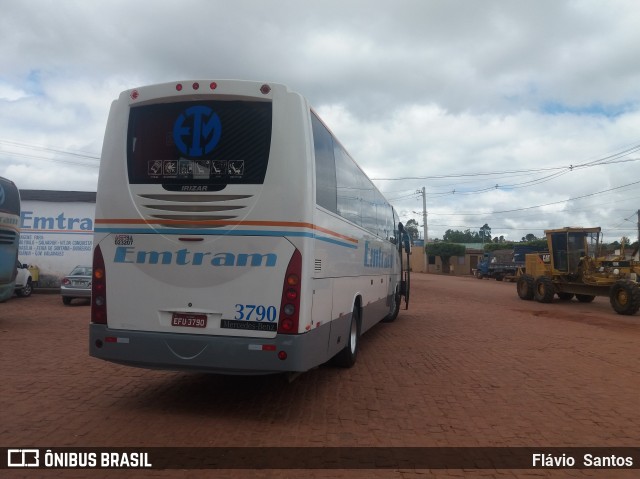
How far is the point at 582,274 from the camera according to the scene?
19.6 metres

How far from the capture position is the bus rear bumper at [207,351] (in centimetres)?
513

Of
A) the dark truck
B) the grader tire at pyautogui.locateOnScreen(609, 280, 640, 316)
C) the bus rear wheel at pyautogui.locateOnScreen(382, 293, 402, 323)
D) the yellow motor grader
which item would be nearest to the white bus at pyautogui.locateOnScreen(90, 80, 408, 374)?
the bus rear wheel at pyautogui.locateOnScreen(382, 293, 402, 323)

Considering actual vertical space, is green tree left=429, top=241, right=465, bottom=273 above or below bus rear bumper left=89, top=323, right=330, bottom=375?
above

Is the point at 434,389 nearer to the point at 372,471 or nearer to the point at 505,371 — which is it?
the point at 505,371

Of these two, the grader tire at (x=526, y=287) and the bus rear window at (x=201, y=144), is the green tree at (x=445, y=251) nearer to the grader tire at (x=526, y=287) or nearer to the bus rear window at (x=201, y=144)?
the grader tire at (x=526, y=287)

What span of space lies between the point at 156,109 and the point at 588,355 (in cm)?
871

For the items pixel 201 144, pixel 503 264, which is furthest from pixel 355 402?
pixel 503 264

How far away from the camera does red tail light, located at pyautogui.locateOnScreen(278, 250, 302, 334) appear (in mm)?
5172

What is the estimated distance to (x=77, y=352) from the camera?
8.95m

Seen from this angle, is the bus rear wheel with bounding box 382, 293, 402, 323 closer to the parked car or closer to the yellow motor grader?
the yellow motor grader

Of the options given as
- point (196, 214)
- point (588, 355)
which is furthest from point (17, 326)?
point (588, 355)

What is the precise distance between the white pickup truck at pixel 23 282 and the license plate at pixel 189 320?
56.1 feet

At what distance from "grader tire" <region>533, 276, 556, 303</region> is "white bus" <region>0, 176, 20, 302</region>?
62.5 ft

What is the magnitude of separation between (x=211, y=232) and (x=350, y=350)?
11.5 ft
